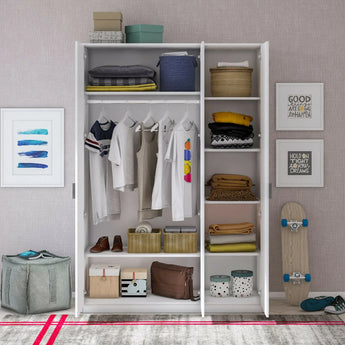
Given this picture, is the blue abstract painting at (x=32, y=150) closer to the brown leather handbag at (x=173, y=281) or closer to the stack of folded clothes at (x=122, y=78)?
the stack of folded clothes at (x=122, y=78)

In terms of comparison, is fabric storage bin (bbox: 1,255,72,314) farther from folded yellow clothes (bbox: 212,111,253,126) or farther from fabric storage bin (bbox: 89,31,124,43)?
fabric storage bin (bbox: 89,31,124,43)

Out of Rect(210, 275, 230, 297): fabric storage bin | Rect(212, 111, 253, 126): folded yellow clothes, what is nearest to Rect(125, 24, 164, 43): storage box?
Rect(212, 111, 253, 126): folded yellow clothes

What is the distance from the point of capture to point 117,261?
4922 mm

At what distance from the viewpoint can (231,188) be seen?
15.1ft

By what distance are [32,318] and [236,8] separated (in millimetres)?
3014

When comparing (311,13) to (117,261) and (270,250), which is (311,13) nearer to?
(270,250)

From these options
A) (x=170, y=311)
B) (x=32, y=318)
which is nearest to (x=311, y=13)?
(x=170, y=311)

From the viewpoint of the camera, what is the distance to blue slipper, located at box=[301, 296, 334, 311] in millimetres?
4566

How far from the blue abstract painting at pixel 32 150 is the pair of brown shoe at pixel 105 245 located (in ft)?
2.70

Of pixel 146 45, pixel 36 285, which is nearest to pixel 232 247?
pixel 36 285

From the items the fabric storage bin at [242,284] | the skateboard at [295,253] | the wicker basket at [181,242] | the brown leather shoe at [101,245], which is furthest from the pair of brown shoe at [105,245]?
the skateboard at [295,253]

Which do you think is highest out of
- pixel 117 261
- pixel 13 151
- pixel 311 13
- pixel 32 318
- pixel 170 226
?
pixel 311 13

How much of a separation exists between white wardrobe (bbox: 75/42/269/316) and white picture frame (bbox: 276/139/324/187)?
23cm

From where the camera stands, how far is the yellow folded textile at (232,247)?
4.56 m
